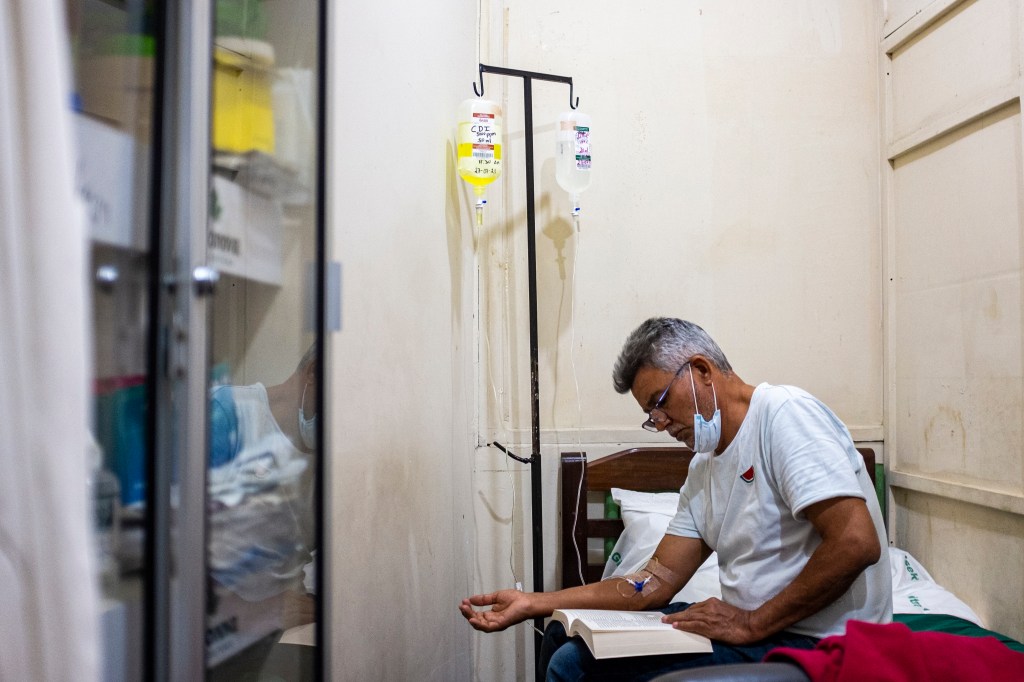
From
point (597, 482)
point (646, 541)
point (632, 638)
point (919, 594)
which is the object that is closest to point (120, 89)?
point (632, 638)

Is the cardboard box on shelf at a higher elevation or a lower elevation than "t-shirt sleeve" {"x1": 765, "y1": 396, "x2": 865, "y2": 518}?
higher

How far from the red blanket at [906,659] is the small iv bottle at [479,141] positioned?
144 cm

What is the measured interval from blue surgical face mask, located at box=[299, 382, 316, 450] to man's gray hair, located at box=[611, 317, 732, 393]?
832mm

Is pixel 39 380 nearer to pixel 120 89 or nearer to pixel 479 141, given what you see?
pixel 120 89

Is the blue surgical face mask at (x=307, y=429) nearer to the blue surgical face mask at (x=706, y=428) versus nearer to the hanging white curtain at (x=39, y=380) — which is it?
the hanging white curtain at (x=39, y=380)

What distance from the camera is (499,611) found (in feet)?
5.45

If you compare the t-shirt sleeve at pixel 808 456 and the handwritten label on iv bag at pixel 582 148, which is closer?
the t-shirt sleeve at pixel 808 456

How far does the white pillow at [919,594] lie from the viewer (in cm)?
193

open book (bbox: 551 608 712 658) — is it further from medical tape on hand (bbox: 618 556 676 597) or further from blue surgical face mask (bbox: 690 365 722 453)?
blue surgical face mask (bbox: 690 365 722 453)

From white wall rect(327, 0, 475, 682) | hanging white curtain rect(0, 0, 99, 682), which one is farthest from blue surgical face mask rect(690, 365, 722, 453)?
hanging white curtain rect(0, 0, 99, 682)

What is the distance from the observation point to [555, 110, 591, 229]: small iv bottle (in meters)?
2.23

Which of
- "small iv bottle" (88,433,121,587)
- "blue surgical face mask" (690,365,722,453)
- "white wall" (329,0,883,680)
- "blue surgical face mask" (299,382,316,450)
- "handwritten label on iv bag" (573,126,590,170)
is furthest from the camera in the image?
"white wall" (329,0,883,680)

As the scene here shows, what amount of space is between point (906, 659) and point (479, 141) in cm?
156

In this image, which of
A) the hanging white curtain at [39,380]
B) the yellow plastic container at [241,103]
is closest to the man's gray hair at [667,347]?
the yellow plastic container at [241,103]
